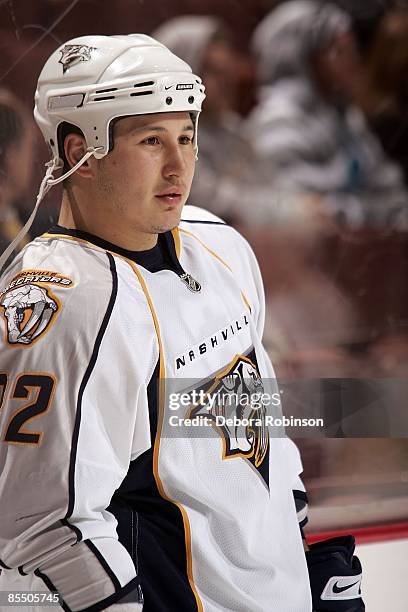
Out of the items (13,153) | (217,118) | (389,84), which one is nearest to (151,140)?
(13,153)

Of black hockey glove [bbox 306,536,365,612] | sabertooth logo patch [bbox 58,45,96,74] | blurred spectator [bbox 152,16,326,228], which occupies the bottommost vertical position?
black hockey glove [bbox 306,536,365,612]

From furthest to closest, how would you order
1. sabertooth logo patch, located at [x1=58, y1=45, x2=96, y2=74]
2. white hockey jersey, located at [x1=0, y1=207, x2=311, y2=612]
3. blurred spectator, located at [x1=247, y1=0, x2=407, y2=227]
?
blurred spectator, located at [x1=247, y1=0, x2=407, y2=227] < sabertooth logo patch, located at [x1=58, y1=45, x2=96, y2=74] < white hockey jersey, located at [x1=0, y1=207, x2=311, y2=612]

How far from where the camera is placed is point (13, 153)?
1516 mm

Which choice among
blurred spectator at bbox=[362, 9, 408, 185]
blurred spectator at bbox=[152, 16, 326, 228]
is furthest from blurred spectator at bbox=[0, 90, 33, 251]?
blurred spectator at bbox=[362, 9, 408, 185]

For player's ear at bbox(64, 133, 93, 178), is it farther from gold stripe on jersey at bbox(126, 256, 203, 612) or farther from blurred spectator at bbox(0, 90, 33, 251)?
blurred spectator at bbox(0, 90, 33, 251)

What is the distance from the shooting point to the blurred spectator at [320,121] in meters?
1.96

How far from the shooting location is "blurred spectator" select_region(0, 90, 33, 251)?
1512 mm

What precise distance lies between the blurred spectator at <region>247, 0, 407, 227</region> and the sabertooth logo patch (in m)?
0.98

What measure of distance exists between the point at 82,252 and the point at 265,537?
45cm

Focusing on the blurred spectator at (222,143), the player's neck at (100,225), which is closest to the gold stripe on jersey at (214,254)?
the player's neck at (100,225)

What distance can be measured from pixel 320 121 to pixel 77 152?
1119mm

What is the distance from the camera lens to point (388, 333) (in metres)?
2.14

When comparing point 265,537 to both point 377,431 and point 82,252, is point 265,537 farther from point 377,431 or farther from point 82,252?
point 377,431

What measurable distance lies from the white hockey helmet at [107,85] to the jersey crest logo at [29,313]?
0.16 meters
